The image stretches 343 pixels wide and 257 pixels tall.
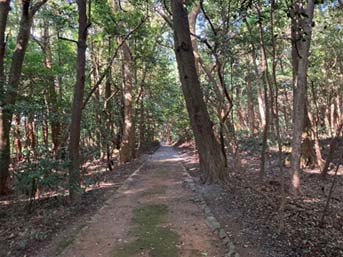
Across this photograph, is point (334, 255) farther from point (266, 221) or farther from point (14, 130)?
point (14, 130)

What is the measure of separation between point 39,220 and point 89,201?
1705 mm

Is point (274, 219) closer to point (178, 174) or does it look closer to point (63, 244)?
point (63, 244)

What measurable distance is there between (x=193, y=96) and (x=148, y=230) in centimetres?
465

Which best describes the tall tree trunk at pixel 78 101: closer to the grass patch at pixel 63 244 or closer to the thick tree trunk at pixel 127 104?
the grass patch at pixel 63 244

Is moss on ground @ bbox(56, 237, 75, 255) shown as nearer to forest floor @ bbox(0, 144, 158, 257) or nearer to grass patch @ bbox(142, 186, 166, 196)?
forest floor @ bbox(0, 144, 158, 257)

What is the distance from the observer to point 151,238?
5.98 metres

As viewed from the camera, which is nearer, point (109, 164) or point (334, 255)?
point (334, 255)

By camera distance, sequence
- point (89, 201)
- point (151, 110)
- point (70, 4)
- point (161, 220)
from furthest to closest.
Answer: point (151, 110)
point (70, 4)
point (89, 201)
point (161, 220)

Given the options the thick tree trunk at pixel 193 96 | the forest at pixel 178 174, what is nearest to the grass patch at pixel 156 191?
the forest at pixel 178 174

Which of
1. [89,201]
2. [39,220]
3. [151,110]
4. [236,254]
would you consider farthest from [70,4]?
[151,110]

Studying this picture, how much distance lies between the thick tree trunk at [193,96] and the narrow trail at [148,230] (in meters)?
1.02

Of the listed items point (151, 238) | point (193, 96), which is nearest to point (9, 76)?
point (193, 96)

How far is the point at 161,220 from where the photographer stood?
7.08 meters

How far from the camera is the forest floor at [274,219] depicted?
211 inches
